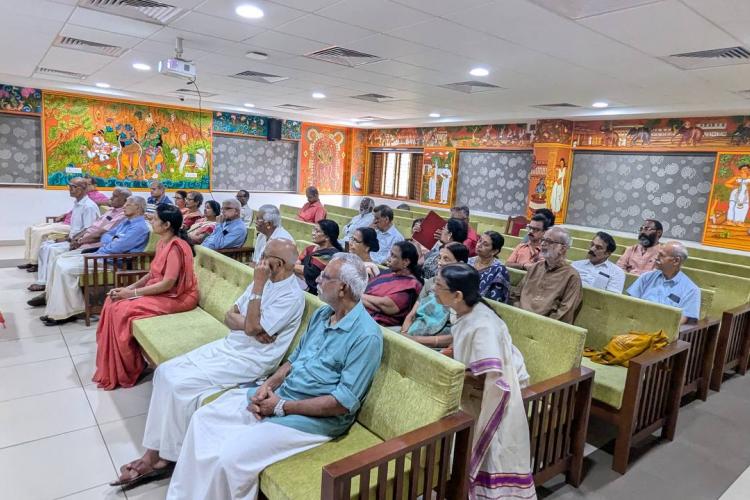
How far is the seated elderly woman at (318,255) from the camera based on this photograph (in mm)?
3648

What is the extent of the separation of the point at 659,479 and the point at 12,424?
3.59m

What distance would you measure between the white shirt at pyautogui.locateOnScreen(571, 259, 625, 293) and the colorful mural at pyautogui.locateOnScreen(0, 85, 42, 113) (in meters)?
8.78

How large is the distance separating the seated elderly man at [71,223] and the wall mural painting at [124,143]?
2.28 metres

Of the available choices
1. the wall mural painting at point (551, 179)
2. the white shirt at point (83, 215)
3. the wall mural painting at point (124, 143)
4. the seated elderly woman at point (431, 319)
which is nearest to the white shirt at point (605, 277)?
the seated elderly woman at point (431, 319)

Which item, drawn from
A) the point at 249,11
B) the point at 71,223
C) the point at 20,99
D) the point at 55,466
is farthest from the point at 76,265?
the point at 20,99

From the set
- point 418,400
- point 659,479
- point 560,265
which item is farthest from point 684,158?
point 418,400

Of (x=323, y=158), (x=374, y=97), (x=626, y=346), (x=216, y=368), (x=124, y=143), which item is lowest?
(x=216, y=368)

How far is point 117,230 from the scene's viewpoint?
4.63m

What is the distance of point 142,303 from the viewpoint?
3338mm

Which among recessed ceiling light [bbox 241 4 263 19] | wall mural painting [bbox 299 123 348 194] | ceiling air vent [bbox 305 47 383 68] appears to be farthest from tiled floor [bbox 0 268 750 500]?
wall mural painting [bbox 299 123 348 194]

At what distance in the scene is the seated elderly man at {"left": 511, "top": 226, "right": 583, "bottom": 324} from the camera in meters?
3.04

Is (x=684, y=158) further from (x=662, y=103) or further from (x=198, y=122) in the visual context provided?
(x=198, y=122)

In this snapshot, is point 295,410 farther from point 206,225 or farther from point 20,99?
point 20,99

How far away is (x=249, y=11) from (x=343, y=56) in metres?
1.40
